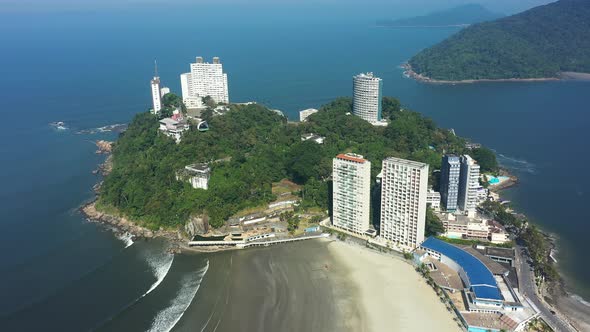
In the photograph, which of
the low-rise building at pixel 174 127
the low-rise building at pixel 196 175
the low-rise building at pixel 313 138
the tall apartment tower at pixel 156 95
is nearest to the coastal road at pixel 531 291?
the low-rise building at pixel 313 138

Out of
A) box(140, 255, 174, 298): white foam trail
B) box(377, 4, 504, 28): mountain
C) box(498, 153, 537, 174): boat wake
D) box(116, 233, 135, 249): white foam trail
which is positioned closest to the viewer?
box(140, 255, 174, 298): white foam trail

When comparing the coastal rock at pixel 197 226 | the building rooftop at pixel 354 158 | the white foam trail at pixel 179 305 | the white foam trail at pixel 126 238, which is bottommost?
the white foam trail at pixel 179 305

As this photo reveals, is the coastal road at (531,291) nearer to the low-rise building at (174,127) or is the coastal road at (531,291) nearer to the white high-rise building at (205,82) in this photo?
the low-rise building at (174,127)

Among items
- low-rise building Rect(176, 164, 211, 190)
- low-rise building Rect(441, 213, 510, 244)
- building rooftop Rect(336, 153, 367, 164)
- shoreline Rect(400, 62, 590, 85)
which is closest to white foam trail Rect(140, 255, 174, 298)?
low-rise building Rect(176, 164, 211, 190)

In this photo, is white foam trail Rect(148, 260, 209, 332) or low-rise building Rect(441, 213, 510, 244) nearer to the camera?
white foam trail Rect(148, 260, 209, 332)

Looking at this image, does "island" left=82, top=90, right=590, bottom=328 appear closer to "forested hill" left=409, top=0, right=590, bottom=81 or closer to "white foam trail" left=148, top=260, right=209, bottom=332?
"white foam trail" left=148, top=260, right=209, bottom=332

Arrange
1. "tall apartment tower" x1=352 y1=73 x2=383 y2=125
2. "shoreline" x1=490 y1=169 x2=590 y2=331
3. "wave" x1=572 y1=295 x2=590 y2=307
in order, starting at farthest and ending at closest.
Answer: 1. "tall apartment tower" x1=352 y1=73 x2=383 y2=125
2. "wave" x1=572 y1=295 x2=590 y2=307
3. "shoreline" x1=490 y1=169 x2=590 y2=331
